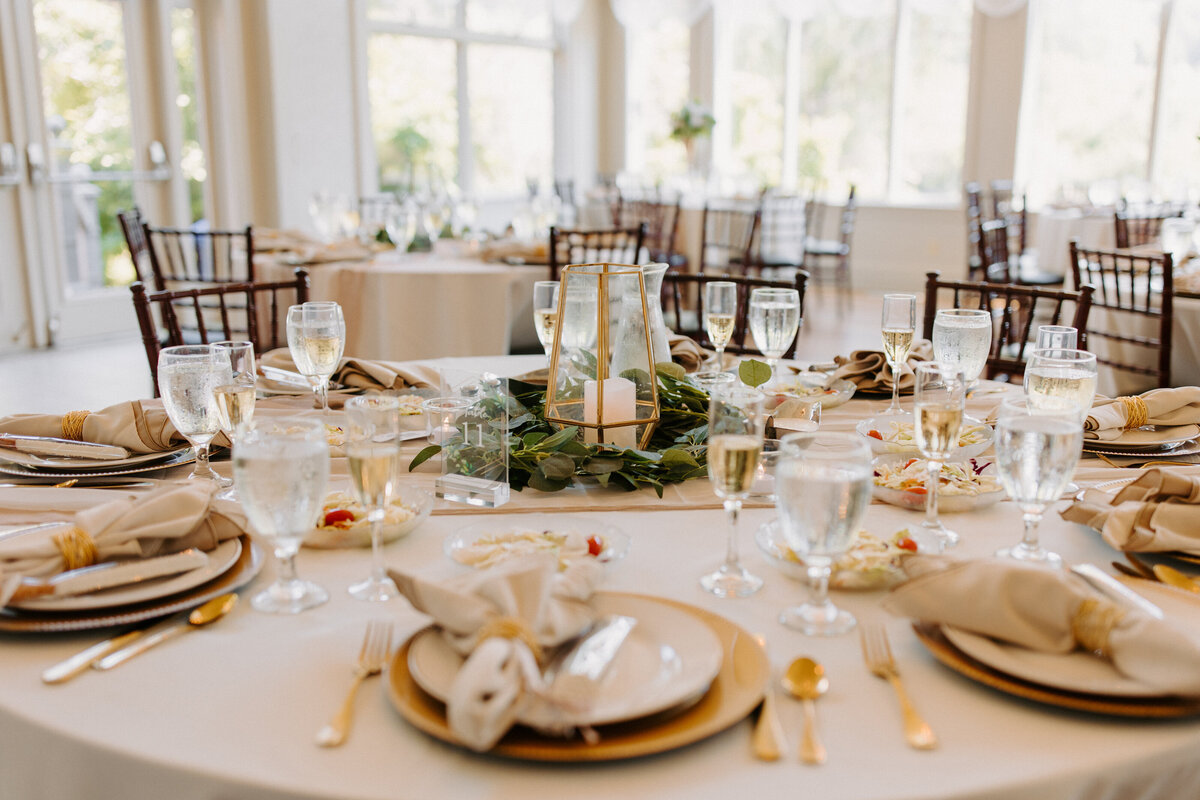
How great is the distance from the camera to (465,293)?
12.6 feet

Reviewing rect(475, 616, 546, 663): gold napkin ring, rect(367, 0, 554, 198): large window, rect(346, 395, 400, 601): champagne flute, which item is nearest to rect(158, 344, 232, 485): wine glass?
rect(346, 395, 400, 601): champagne flute

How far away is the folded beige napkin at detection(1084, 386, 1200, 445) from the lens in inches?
59.3

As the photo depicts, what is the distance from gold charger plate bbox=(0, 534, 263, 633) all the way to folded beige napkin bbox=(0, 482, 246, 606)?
0.10 ft

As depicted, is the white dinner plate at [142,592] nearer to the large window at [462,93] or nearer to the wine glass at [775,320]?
the wine glass at [775,320]

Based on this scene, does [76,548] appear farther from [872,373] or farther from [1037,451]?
[872,373]

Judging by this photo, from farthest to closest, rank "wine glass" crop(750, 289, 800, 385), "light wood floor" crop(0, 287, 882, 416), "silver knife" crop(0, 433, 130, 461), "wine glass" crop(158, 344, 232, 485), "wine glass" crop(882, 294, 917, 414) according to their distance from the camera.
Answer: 1. "light wood floor" crop(0, 287, 882, 416)
2. "wine glass" crop(750, 289, 800, 385)
3. "wine glass" crop(882, 294, 917, 414)
4. "silver knife" crop(0, 433, 130, 461)
5. "wine glass" crop(158, 344, 232, 485)

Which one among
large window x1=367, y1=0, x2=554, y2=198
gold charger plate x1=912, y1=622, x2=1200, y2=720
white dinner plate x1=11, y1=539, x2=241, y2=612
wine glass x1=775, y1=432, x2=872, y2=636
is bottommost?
gold charger plate x1=912, y1=622, x2=1200, y2=720

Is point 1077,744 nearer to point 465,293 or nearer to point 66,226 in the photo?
point 465,293

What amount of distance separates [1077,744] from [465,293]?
10.7 ft

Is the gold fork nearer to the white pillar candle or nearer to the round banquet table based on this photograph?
the round banquet table

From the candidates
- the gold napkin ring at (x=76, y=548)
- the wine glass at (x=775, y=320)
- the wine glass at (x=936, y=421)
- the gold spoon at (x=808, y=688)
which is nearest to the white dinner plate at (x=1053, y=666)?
the gold spoon at (x=808, y=688)

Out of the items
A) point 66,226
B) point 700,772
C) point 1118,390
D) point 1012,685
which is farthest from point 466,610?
point 66,226

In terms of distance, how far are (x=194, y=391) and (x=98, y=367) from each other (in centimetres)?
486

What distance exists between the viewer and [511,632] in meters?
0.79
